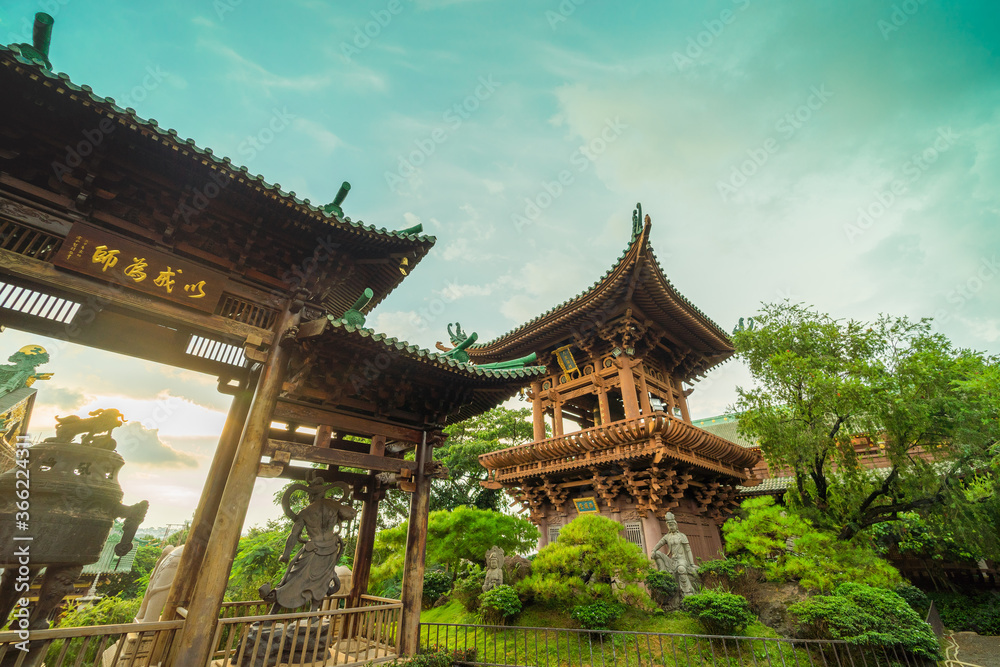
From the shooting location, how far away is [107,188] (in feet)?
17.1

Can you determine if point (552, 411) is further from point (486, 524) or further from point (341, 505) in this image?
point (341, 505)

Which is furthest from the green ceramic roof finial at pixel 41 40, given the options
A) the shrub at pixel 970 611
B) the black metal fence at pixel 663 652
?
the shrub at pixel 970 611

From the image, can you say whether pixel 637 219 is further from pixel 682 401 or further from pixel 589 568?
pixel 589 568

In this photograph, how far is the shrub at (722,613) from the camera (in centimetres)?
803

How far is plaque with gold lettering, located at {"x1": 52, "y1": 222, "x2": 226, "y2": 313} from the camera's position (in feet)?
16.3

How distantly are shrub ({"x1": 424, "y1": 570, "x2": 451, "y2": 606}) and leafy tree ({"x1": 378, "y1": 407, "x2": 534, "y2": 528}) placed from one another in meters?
4.46

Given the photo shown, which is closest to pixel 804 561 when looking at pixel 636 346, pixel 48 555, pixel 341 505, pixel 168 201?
pixel 636 346

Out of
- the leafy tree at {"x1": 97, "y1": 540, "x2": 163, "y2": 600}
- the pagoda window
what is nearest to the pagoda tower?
the pagoda window

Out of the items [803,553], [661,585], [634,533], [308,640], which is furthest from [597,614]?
[308,640]

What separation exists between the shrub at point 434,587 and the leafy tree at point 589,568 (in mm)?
4741

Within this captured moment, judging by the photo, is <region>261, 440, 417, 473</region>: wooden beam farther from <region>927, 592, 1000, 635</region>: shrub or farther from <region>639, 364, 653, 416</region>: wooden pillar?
<region>927, 592, 1000, 635</region>: shrub

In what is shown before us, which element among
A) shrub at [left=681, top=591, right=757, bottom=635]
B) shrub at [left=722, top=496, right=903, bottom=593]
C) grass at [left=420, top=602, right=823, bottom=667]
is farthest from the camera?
shrub at [left=722, top=496, right=903, bottom=593]

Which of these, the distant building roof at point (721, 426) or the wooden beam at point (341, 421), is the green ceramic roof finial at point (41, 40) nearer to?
the wooden beam at point (341, 421)

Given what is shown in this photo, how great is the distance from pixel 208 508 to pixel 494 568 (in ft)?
25.7
